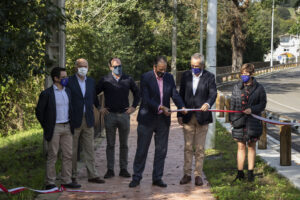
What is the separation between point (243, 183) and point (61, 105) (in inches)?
116

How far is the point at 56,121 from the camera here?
6.98m

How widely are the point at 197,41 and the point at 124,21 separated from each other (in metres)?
23.5

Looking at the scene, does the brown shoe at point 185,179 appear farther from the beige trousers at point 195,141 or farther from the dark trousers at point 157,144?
the dark trousers at point 157,144

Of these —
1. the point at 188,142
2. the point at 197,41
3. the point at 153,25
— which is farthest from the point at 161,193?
the point at 197,41

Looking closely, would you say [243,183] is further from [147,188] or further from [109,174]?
[109,174]

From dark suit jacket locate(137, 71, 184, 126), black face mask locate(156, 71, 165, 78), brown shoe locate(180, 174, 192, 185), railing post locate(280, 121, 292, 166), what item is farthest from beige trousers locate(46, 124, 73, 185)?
railing post locate(280, 121, 292, 166)

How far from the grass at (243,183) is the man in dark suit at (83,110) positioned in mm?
1888

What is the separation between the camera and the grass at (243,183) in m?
6.56

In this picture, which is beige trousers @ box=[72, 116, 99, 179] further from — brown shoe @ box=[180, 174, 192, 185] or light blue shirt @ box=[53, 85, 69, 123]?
brown shoe @ box=[180, 174, 192, 185]

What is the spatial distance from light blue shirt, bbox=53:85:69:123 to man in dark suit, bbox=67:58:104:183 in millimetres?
223

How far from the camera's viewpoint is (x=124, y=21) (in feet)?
103

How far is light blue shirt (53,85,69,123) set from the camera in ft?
23.0

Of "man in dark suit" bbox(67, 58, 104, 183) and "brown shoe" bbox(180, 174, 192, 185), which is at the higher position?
"man in dark suit" bbox(67, 58, 104, 183)

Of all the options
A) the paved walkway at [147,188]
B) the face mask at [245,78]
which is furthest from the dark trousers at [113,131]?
the face mask at [245,78]
